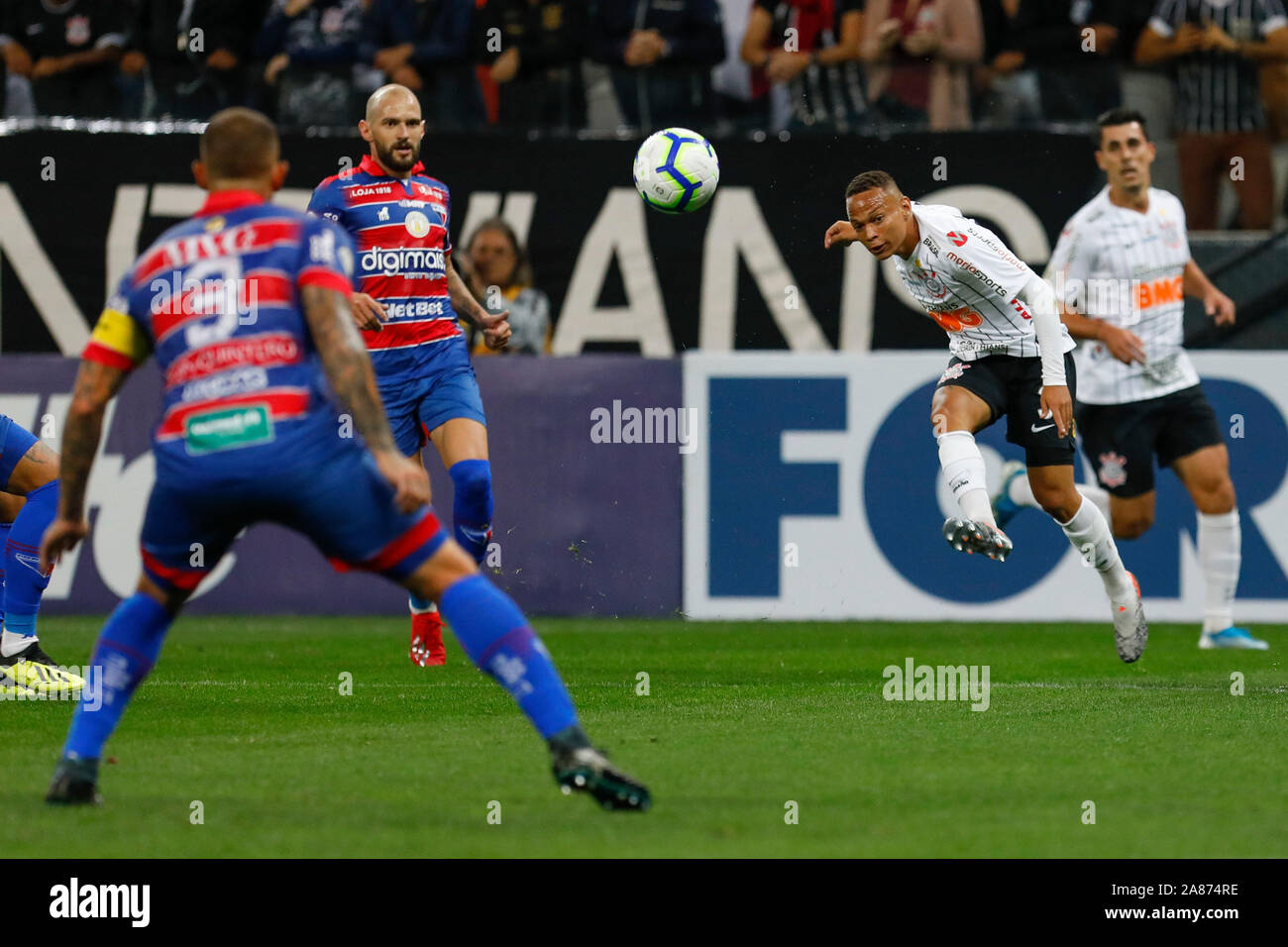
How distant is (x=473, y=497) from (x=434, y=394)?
0.55m

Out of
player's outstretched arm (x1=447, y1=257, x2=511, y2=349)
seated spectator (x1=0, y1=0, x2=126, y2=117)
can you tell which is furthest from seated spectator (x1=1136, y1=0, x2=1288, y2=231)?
seated spectator (x1=0, y1=0, x2=126, y2=117)

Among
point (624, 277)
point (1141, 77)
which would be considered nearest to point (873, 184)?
point (624, 277)

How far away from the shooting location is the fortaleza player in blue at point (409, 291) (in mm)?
9094

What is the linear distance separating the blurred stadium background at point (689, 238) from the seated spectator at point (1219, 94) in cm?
3

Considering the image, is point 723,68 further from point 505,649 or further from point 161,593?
point 505,649

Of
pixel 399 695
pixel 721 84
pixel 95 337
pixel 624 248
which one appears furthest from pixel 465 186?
pixel 95 337

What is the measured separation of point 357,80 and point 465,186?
121cm

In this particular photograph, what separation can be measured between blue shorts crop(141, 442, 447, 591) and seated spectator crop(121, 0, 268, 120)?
8714 mm

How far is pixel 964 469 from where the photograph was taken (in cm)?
855

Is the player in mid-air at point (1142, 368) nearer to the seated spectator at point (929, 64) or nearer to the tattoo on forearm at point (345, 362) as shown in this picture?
the seated spectator at point (929, 64)

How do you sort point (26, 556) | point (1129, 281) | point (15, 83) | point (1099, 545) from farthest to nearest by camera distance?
point (15, 83) → point (1129, 281) → point (1099, 545) → point (26, 556)

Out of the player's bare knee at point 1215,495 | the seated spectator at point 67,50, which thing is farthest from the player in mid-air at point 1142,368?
the seated spectator at point 67,50
